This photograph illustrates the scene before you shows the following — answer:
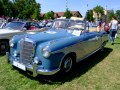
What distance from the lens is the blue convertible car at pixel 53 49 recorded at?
5.26 meters

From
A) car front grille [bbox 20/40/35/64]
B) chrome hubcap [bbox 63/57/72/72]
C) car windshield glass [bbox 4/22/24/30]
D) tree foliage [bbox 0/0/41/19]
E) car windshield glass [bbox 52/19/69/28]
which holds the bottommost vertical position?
chrome hubcap [bbox 63/57/72/72]

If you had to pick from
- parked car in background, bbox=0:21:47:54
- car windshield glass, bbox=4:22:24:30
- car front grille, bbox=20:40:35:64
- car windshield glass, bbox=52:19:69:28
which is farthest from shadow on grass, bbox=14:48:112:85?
car windshield glass, bbox=4:22:24:30

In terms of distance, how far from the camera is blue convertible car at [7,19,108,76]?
5262 mm

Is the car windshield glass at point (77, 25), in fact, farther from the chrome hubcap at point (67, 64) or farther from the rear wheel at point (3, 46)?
the rear wheel at point (3, 46)

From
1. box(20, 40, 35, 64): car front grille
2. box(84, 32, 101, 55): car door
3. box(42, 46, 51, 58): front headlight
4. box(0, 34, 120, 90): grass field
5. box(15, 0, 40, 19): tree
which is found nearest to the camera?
box(42, 46, 51, 58): front headlight

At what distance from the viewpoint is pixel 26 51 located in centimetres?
562

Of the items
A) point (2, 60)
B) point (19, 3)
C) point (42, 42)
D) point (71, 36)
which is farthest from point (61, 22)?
point (19, 3)

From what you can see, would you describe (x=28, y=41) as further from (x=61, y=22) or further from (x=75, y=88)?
(x=61, y=22)

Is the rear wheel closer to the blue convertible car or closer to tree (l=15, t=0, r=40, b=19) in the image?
the blue convertible car

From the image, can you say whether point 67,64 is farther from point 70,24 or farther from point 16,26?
point 16,26

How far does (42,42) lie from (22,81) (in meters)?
1.23

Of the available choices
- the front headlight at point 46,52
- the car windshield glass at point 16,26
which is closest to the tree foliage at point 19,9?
the car windshield glass at point 16,26

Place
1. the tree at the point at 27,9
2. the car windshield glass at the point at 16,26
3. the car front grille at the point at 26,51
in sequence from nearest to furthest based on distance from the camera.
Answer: the car front grille at the point at 26,51
the car windshield glass at the point at 16,26
the tree at the point at 27,9

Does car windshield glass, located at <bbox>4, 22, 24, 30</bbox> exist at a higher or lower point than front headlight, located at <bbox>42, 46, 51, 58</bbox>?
higher
